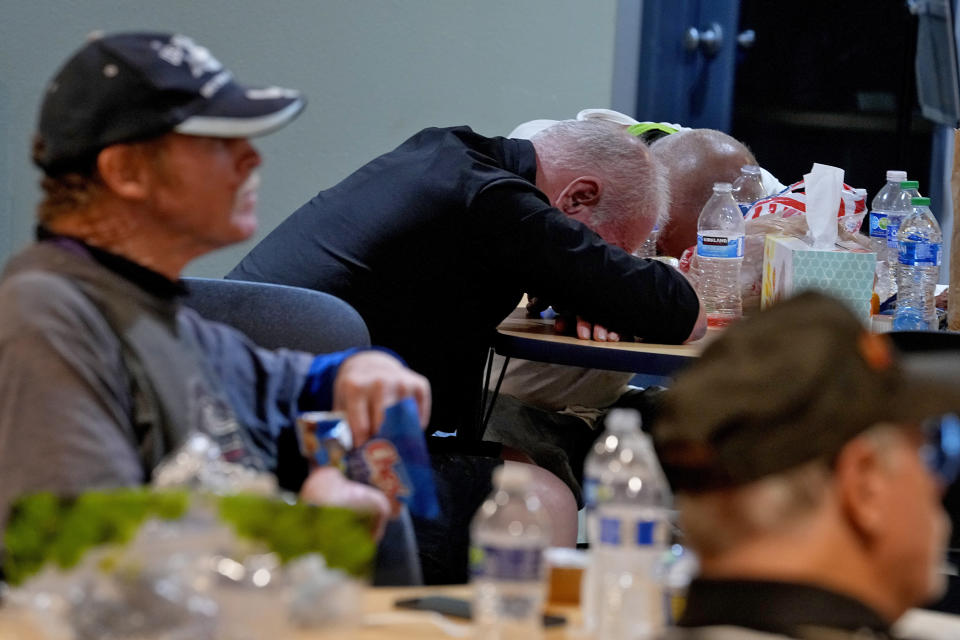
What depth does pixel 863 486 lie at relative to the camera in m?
0.96

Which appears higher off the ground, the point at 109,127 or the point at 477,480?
the point at 109,127

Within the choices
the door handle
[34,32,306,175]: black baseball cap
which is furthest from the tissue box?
the door handle

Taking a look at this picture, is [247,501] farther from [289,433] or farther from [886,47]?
[886,47]

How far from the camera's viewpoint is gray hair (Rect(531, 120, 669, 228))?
294 cm

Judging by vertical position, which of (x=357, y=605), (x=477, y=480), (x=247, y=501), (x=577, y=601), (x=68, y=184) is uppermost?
(x=68, y=184)

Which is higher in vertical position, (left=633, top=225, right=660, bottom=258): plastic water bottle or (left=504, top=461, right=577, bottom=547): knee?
(left=633, top=225, right=660, bottom=258): plastic water bottle

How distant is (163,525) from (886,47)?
21.4ft

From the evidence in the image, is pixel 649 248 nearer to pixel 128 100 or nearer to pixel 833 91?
pixel 128 100

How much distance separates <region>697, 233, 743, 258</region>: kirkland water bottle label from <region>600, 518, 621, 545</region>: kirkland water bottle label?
5.58ft

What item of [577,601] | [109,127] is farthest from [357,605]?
[109,127]

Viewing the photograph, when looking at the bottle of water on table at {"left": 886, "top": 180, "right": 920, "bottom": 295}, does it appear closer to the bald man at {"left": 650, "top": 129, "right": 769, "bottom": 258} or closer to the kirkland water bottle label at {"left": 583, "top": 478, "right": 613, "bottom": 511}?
the bald man at {"left": 650, "top": 129, "right": 769, "bottom": 258}

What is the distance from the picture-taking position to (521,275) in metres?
2.80

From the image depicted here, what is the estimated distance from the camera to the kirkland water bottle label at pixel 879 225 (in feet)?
11.4

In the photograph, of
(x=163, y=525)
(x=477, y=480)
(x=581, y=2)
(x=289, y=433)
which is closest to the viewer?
(x=163, y=525)
